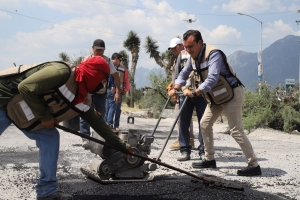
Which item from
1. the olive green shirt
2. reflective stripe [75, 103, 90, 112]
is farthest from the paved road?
the olive green shirt

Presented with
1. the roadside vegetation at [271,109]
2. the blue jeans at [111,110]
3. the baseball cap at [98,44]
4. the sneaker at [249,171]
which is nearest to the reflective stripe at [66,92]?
the sneaker at [249,171]

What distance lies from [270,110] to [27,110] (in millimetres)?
10614

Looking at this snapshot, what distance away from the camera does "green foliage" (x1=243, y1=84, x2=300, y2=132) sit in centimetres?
1269

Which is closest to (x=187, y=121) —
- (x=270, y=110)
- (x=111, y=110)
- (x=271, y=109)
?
(x=111, y=110)

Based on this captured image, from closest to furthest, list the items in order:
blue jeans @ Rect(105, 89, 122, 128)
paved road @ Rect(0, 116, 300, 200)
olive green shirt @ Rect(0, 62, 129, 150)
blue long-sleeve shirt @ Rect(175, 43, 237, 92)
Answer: olive green shirt @ Rect(0, 62, 129, 150)
paved road @ Rect(0, 116, 300, 200)
blue long-sleeve shirt @ Rect(175, 43, 237, 92)
blue jeans @ Rect(105, 89, 122, 128)

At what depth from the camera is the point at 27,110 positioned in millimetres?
3641

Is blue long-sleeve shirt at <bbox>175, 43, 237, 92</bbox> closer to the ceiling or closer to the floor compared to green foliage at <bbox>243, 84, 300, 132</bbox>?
closer to the ceiling

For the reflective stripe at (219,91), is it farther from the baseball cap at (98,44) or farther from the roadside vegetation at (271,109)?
the roadside vegetation at (271,109)

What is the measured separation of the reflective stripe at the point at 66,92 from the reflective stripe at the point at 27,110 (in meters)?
0.38

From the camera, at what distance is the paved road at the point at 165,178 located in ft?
14.6

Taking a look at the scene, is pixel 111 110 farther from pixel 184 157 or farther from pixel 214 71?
pixel 214 71

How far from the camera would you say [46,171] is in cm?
383

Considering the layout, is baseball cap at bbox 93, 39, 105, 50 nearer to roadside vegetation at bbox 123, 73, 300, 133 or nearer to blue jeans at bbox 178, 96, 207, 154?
blue jeans at bbox 178, 96, 207, 154

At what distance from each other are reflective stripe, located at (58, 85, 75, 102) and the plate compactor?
50.0 inches
